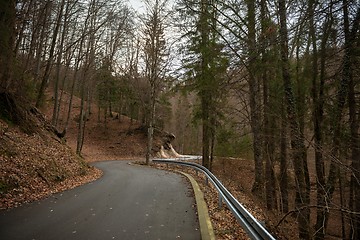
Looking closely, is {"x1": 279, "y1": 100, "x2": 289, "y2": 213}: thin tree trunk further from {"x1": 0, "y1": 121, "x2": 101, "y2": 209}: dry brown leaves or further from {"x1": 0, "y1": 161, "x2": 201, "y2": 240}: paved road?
{"x1": 0, "y1": 121, "x2": 101, "y2": 209}: dry brown leaves

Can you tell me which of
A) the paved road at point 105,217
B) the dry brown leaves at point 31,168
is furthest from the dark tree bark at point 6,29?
the paved road at point 105,217

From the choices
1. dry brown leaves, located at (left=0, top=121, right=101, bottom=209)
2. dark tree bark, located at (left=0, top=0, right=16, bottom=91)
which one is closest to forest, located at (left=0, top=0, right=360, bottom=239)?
dark tree bark, located at (left=0, top=0, right=16, bottom=91)

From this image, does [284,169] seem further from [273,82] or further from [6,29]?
[6,29]

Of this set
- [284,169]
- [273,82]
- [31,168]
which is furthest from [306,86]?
[31,168]

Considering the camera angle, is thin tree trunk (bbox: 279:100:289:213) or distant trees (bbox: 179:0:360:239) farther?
thin tree trunk (bbox: 279:100:289:213)

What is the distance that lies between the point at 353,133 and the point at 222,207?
468 cm

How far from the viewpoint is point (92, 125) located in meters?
38.8

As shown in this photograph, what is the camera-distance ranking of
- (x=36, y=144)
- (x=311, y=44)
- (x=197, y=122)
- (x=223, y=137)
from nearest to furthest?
1. (x=311, y=44)
2. (x=36, y=144)
3. (x=223, y=137)
4. (x=197, y=122)

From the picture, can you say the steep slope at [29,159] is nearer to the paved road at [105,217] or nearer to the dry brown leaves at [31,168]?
the dry brown leaves at [31,168]

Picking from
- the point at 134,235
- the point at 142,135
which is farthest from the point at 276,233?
the point at 142,135

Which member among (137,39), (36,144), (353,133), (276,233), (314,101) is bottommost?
(276,233)

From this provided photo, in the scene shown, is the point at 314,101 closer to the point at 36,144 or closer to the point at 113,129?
the point at 36,144

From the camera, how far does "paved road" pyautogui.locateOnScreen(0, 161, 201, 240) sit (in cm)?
543

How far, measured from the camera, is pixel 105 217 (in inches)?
263
